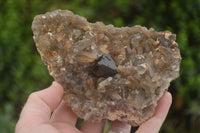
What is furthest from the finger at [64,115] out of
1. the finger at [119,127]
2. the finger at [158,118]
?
the finger at [158,118]

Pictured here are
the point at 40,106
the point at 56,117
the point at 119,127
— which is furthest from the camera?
the point at 119,127

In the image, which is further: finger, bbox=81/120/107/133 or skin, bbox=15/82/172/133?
finger, bbox=81/120/107/133

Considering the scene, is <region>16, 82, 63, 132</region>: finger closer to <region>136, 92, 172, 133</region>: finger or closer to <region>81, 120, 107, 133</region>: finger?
<region>81, 120, 107, 133</region>: finger

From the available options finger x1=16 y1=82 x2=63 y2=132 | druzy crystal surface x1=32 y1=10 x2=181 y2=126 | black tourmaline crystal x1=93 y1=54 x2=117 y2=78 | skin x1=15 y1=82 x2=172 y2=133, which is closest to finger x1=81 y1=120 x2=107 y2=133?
skin x1=15 y1=82 x2=172 y2=133

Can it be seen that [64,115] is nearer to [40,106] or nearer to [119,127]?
[40,106]

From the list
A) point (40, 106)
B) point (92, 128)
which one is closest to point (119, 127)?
point (92, 128)

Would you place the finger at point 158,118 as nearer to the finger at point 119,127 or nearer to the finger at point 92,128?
the finger at point 119,127

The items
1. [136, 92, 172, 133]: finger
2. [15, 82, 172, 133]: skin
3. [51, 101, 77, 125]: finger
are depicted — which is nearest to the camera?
[15, 82, 172, 133]: skin
